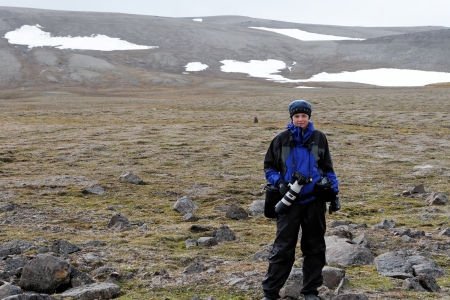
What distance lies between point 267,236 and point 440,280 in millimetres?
3985

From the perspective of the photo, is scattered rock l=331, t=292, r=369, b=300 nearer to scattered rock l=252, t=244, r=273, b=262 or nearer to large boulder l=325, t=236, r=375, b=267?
large boulder l=325, t=236, r=375, b=267

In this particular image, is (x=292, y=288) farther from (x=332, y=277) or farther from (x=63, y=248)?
(x=63, y=248)

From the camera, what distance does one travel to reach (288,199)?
717 centimetres

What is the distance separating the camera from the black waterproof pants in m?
7.31

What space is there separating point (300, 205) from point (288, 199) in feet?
1.00

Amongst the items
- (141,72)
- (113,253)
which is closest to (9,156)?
(113,253)

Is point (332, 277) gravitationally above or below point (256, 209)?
above

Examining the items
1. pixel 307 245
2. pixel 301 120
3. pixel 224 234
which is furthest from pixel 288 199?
pixel 224 234

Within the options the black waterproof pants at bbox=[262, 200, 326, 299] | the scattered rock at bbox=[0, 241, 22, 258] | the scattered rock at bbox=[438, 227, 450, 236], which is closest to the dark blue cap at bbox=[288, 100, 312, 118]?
the black waterproof pants at bbox=[262, 200, 326, 299]

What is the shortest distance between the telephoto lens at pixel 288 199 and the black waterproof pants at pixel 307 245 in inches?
5.9

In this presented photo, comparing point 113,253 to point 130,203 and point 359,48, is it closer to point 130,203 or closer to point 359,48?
point 130,203

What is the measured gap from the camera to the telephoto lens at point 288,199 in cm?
707

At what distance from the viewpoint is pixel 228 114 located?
4941 cm

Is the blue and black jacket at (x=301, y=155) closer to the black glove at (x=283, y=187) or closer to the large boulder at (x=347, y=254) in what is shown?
the black glove at (x=283, y=187)
